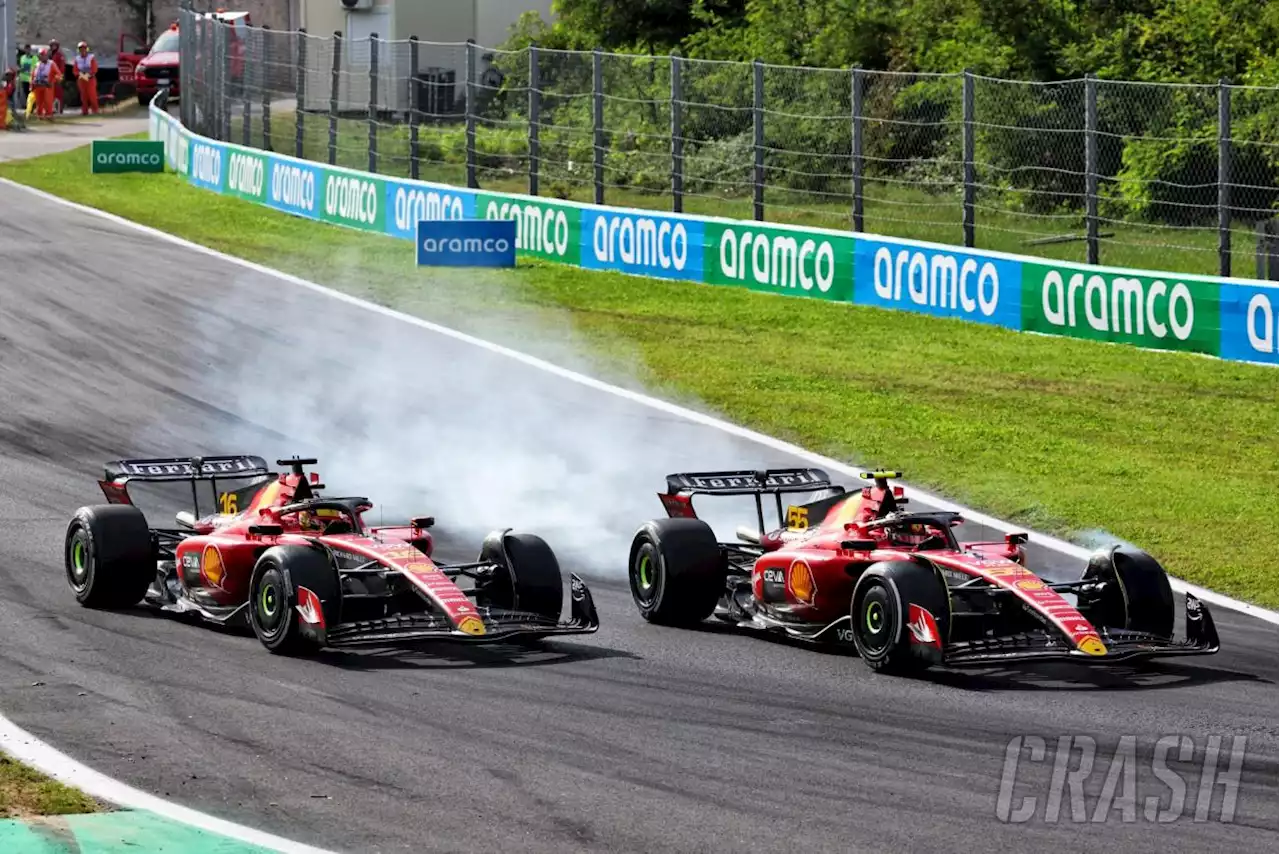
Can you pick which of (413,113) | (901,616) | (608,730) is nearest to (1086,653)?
(901,616)

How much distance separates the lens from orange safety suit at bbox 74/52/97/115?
53.7m

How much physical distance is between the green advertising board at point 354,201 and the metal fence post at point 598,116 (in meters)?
4.32

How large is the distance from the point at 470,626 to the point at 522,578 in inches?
32.0

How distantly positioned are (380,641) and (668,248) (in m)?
15.5

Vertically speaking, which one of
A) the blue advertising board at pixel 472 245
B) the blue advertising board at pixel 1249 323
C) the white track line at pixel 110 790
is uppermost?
the blue advertising board at pixel 472 245

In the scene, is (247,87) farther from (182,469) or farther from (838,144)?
Result: (182,469)

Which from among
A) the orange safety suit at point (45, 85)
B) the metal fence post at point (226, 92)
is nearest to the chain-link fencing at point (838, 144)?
the metal fence post at point (226, 92)

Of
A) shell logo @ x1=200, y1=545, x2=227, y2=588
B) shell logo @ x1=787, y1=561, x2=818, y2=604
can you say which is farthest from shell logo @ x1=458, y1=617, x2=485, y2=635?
shell logo @ x1=787, y1=561, x2=818, y2=604

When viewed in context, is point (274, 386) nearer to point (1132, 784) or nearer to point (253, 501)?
point (253, 501)

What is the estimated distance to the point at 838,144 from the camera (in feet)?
76.7

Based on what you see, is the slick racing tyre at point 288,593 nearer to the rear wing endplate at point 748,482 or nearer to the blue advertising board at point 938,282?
the rear wing endplate at point 748,482

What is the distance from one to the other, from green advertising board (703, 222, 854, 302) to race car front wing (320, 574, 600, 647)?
499 inches

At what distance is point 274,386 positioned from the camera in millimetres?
18672

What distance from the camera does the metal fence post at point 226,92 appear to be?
35.7 meters
